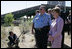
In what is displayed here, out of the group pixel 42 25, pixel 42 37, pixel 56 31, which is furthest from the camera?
pixel 42 37

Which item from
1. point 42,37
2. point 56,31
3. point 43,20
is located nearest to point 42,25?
point 43,20

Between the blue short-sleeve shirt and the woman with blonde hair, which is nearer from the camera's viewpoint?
the woman with blonde hair

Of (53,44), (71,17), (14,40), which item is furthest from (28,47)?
(53,44)

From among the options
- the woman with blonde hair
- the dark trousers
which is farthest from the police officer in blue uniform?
the woman with blonde hair

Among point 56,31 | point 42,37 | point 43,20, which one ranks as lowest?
point 42,37

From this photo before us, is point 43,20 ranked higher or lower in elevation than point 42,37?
higher

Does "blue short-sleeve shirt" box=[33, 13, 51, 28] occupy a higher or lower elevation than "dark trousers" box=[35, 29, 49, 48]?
higher

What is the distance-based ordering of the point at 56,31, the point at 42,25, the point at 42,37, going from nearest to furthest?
the point at 56,31
the point at 42,25
the point at 42,37

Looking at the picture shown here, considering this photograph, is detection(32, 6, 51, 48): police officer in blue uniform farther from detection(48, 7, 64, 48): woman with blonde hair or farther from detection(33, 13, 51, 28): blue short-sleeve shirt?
detection(48, 7, 64, 48): woman with blonde hair

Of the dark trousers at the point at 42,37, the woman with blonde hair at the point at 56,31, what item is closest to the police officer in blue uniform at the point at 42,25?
the dark trousers at the point at 42,37

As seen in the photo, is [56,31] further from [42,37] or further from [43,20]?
[42,37]

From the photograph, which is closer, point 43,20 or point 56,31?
point 56,31

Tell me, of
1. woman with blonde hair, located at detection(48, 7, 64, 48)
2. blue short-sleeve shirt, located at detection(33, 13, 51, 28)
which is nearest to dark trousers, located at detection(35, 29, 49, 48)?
blue short-sleeve shirt, located at detection(33, 13, 51, 28)

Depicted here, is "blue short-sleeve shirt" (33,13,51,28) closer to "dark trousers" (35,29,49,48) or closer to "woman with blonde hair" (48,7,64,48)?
"dark trousers" (35,29,49,48)
